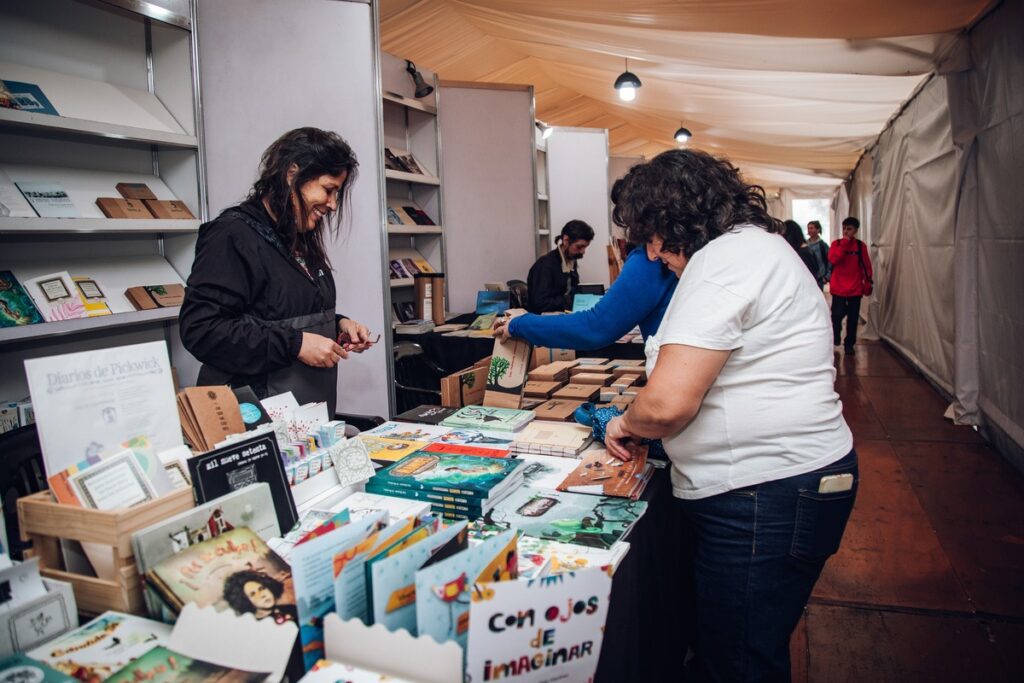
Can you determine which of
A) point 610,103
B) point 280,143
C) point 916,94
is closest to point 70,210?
point 280,143

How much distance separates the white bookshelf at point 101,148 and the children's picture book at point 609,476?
2.07 meters

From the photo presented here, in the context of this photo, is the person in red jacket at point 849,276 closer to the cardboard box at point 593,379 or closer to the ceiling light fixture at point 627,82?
the ceiling light fixture at point 627,82

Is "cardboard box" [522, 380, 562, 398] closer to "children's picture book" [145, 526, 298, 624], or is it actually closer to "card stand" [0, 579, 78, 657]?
"children's picture book" [145, 526, 298, 624]

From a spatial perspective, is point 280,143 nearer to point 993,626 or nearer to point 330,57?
point 330,57

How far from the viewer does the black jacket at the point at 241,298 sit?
6.32ft

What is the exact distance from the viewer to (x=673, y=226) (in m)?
1.53

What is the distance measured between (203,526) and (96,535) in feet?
0.49

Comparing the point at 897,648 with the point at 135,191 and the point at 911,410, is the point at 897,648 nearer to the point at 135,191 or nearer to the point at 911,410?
the point at 135,191

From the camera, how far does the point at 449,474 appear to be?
61.8 inches

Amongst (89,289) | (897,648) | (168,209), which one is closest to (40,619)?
(89,289)

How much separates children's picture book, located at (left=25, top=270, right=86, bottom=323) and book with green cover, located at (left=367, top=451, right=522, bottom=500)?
174 centimetres

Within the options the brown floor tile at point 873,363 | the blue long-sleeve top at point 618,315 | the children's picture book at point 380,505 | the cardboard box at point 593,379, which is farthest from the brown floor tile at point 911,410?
the children's picture book at point 380,505

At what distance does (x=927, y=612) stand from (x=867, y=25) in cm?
289

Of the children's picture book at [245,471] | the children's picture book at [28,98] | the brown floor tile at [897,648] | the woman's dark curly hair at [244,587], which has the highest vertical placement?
the children's picture book at [28,98]
